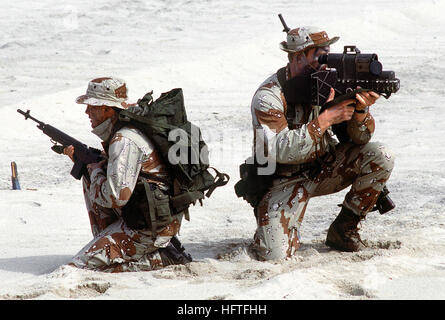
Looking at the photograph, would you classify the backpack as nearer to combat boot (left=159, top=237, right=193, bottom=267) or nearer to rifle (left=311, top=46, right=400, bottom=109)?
combat boot (left=159, top=237, right=193, bottom=267)

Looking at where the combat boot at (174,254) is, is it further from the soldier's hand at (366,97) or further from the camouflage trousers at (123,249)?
the soldier's hand at (366,97)

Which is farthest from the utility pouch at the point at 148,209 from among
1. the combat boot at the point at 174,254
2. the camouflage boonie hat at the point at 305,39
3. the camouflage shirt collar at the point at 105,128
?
the camouflage boonie hat at the point at 305,39

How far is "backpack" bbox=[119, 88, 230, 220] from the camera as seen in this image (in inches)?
202

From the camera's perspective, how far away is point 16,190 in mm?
7637

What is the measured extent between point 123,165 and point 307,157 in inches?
44.4

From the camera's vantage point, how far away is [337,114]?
531 centimetres

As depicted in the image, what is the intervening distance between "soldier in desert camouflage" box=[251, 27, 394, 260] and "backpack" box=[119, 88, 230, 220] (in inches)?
15.3

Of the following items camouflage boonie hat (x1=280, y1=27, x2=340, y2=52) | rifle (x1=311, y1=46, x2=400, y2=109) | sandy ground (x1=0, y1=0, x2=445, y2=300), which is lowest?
sandy ground (x1=0, y1=0, x2=445, y2=300)

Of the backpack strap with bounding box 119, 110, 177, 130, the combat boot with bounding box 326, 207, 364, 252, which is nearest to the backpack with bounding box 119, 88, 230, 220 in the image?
the backpack strap with bounding box 119, 110, 177, 130

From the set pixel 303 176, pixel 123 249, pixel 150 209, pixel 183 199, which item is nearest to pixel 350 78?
pixel 303 176

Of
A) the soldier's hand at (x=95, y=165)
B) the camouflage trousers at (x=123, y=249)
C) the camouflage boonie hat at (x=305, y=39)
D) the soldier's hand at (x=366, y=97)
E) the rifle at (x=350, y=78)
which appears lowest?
the camouflage trousers at (x=123, y=249)

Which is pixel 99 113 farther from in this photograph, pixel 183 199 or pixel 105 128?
pixel 183 199

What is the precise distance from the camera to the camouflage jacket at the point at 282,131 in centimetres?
529
